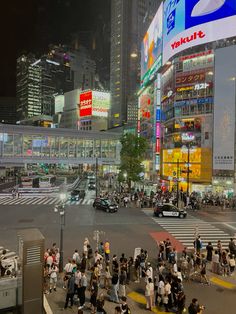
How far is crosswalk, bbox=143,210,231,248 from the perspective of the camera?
77.7ft

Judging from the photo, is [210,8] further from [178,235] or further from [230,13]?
[178,235]

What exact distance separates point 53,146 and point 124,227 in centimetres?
6066

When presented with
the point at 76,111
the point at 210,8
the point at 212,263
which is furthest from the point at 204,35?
the point at 76,111

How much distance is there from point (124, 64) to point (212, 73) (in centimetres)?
11973

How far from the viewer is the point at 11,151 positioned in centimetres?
7812

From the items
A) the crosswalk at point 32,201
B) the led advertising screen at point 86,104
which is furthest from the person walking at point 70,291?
the led advertising screen at point 86,104

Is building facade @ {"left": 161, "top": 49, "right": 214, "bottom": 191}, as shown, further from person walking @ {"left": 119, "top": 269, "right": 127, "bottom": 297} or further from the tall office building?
the tall office building

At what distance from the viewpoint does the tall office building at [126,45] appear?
6324 inches

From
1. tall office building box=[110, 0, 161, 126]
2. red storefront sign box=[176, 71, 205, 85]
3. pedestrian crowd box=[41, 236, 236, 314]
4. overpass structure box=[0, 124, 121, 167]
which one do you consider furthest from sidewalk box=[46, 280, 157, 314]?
tall office building box=[110, 0, 161, 126]

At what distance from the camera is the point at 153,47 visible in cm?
7794

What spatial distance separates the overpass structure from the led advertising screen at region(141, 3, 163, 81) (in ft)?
76.0

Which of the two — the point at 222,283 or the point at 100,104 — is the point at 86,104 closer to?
the point at 100,104

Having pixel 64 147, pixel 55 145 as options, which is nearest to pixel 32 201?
pixel 55 145

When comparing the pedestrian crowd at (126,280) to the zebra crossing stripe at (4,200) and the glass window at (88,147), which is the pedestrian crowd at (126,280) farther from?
the glass window at (88,147)
